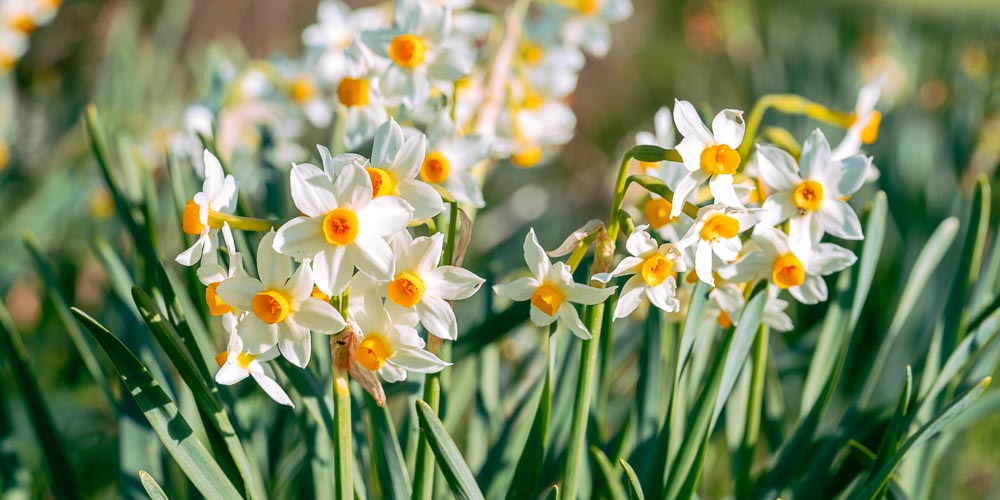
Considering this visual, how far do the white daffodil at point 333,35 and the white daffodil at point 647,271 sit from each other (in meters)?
0.57

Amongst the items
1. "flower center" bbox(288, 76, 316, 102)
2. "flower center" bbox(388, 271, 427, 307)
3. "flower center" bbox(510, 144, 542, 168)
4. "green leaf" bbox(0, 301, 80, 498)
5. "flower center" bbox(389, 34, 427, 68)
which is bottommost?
"green leaf" bbox(0, 301, 80, 498)

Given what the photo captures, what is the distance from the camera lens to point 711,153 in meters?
0.55

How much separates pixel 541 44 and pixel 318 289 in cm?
60

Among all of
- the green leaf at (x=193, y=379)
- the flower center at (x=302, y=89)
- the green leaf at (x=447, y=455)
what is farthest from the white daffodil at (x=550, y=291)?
the flower center at (x=302, y=89)

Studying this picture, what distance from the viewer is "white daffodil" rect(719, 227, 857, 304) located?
23.3 inches

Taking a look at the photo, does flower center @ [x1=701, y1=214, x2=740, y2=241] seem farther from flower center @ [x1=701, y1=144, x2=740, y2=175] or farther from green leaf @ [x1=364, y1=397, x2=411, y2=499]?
green leaf @ [x1=364, y1=397, x2=411, y2=499]

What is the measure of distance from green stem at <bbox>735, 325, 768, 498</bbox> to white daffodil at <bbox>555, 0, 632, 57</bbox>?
0.51 m

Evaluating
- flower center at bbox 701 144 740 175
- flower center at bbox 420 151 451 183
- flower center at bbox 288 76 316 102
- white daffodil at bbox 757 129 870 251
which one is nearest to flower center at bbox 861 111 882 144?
white daffodil at bbox 757 129 870 251

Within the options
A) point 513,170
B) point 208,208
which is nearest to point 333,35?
point 208,208

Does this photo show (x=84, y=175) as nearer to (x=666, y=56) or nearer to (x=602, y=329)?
(x=602, y=329)

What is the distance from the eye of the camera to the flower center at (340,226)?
501mm

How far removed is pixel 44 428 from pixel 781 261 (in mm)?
682

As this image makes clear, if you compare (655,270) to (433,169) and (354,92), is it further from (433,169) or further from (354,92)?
(354,92)

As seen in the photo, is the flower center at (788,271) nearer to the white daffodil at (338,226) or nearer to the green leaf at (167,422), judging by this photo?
the white daffodil at (338,226)
